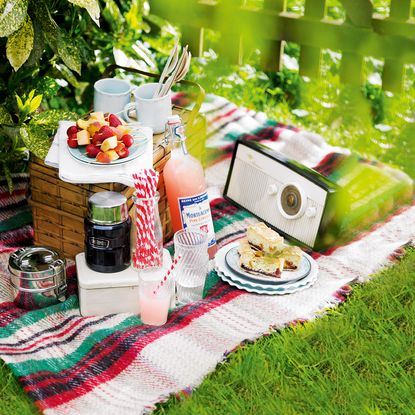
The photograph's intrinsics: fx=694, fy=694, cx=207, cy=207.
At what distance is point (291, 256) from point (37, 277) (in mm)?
649

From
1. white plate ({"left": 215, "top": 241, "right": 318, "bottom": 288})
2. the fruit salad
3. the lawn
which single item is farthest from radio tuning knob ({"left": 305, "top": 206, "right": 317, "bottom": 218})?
the fruit salad

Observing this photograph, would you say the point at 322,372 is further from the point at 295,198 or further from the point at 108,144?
the point at 108,144

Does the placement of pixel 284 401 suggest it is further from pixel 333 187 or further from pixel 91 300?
pixel 333 187

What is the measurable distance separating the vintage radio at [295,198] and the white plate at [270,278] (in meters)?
0.11

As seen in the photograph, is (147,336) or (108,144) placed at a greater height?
(108,144)

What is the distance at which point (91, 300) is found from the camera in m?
1.68

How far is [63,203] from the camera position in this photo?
6.05ft

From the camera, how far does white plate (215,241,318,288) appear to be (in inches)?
70.3

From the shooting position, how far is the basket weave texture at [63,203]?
1801mm

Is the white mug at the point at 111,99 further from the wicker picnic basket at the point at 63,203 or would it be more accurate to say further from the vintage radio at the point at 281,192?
the vintage radio at the point at 281,192

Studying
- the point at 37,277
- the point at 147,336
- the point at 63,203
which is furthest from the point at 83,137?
the point at 147,336

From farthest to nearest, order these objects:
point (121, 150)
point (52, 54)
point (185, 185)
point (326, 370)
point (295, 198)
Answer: point (52, 54) → point (295, 198) → point (185, 185) → point (121, 150) → point (326, 370)

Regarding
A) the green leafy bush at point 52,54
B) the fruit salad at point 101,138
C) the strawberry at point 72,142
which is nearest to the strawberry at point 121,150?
the fruit salad at point 101,138

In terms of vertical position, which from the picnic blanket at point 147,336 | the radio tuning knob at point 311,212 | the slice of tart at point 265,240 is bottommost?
the picnic blanket at point 147,336
